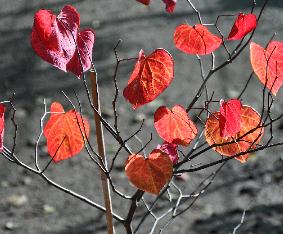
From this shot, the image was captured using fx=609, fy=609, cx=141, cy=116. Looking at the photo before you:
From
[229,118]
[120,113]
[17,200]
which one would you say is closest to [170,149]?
[229,118]

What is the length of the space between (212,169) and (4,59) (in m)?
2.00

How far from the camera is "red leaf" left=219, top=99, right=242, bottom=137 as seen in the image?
1360mm

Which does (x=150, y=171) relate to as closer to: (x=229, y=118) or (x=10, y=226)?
(x=229, y=118)

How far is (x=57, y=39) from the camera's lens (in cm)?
123

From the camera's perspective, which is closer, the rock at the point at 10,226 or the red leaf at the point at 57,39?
the red leaf at the point at 57,39

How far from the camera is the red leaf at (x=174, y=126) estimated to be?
4.64 ft

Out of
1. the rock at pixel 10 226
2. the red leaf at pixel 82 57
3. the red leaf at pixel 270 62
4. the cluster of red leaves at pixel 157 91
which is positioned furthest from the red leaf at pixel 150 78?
the rock at pixel 10 226

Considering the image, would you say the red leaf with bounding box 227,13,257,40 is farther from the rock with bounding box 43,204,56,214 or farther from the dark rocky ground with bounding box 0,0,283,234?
the rock with bounding box 43,204,56,214

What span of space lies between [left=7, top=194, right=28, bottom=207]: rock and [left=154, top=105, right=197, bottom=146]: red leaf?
79.9 inches

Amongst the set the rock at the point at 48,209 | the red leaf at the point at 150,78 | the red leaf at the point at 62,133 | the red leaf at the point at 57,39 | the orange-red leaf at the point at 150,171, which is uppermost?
the red leaf at the point at 57,39

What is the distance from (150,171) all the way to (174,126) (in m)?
0.16

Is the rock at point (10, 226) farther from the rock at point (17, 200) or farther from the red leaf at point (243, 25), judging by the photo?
the red leaf at point (243, 25)

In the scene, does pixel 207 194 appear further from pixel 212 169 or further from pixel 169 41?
pixel 169 41

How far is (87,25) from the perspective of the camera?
5.22 m
